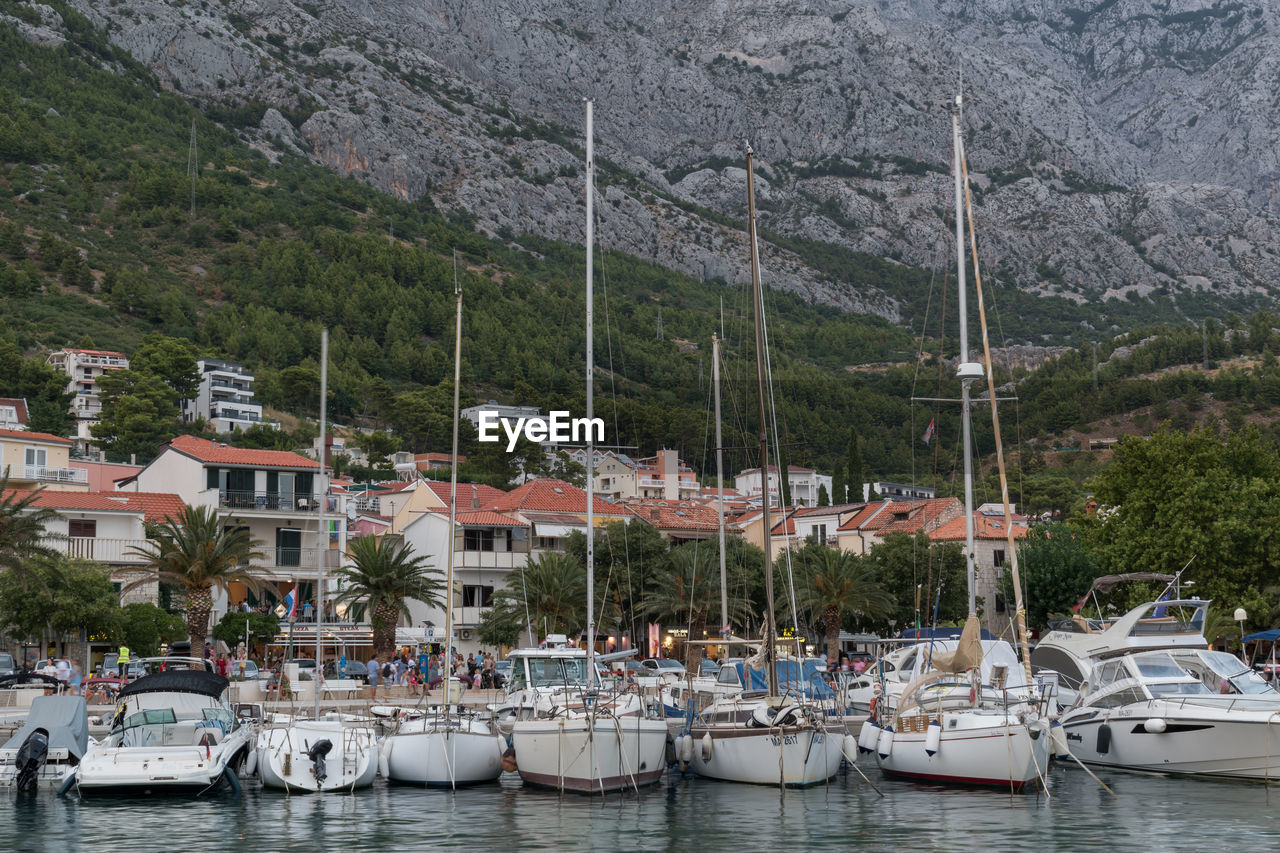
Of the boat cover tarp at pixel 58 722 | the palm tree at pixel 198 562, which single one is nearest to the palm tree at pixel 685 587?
the palm tree at pixel 198 562

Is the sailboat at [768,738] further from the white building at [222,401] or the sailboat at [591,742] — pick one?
the white building at [222,401]

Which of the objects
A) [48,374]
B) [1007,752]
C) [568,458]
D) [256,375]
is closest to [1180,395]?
[568,458]

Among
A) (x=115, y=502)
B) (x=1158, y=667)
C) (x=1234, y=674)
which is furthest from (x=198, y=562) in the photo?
(x=1234, y=674)

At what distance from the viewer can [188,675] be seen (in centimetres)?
3278

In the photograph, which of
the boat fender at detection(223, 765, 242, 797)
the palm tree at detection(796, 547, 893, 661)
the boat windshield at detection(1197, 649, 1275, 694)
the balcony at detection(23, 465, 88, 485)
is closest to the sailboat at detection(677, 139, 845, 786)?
the boat windshield at detection(1197, 649, 1275, 694)

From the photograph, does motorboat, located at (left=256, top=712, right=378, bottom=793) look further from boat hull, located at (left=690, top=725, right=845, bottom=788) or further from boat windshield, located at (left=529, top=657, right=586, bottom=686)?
boat hull, located at (left=690, top=725, right=845, bottom=788)

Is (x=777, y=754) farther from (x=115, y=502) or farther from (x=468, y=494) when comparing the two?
(x=468, y=494)

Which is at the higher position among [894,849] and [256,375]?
[256,375]

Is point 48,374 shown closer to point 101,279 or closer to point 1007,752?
point 101,279

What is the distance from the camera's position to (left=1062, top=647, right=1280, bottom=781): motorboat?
30891 millimetres

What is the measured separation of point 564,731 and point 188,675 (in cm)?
964

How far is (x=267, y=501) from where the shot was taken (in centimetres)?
6688

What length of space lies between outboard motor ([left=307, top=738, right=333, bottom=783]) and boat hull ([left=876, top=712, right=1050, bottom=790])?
13.3 meters

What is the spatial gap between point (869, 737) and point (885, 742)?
2.57 m
